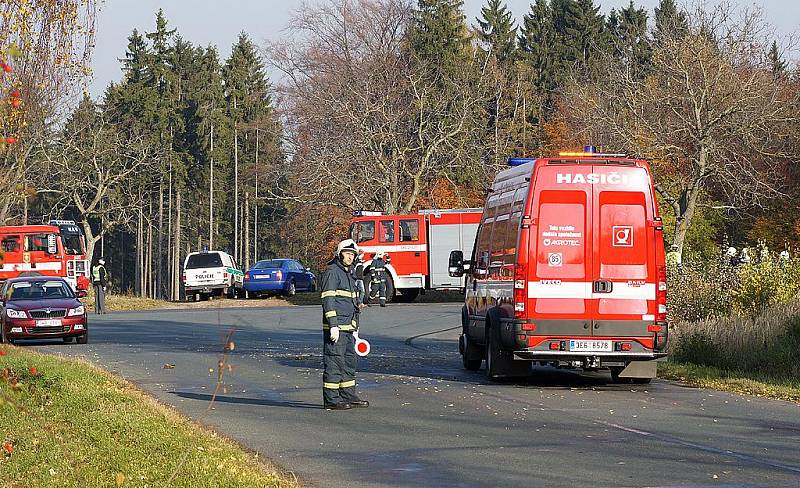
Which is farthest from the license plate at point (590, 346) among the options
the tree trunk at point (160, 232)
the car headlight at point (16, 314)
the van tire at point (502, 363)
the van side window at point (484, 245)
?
the tree trunk at point (160, 232)

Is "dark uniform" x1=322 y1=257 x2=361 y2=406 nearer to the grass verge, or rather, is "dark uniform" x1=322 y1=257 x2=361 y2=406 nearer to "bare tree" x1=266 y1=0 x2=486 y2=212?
the grass verge

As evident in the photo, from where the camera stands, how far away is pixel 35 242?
4700cm

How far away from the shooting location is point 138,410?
503 inches

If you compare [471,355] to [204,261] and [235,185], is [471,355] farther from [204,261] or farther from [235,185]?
[235,185]

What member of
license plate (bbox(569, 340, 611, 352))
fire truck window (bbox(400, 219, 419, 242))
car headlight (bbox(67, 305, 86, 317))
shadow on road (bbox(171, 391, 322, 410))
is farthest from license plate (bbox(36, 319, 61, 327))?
fire truck window (bbox(400, 219, 419, 242))

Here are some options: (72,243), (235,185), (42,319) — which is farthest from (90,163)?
(42,319)

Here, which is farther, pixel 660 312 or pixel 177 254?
pixel 177 254

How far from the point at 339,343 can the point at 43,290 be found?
1551cm

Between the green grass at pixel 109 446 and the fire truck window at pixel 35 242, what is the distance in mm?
33719

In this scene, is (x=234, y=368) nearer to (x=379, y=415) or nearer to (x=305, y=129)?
(x=379, y=415)

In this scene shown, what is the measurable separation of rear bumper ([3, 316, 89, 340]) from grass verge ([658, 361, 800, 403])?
13.2 meters

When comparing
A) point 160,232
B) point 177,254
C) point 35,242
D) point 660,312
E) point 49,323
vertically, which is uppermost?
point 160,232

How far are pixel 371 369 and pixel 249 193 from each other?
240 feet

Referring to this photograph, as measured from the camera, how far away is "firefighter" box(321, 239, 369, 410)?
551 inches
